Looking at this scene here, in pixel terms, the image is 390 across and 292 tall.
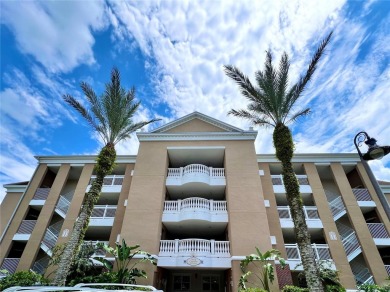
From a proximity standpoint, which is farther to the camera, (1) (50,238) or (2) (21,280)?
(1) (50,238)

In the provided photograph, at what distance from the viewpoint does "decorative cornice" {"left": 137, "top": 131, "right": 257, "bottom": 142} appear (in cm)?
1977

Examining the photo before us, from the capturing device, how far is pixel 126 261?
14773 mm

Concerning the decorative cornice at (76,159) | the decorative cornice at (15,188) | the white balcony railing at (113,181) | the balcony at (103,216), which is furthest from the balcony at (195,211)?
the decorative cornice at (15,188)

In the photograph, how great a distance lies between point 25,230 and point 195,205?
1489cm

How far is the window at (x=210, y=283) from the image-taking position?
17.9 m

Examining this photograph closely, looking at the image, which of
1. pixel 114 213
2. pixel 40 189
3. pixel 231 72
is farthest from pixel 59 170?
pixel 231 72

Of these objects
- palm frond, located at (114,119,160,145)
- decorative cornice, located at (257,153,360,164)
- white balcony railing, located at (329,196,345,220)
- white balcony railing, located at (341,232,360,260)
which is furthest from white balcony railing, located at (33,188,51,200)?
white balcony railing, located at (341,232,360,260)

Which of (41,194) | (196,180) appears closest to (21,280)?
(41,194)

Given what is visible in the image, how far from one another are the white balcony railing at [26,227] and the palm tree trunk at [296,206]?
67.9ft

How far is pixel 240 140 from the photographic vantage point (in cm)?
1978

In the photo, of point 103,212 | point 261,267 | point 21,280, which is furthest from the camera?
point 103,212

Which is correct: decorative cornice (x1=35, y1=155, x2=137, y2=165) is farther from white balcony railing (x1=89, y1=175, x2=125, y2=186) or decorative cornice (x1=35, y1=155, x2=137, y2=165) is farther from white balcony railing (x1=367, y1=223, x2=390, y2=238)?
white balcony railing (x1=367, y1=223, x2=390, y2=238)

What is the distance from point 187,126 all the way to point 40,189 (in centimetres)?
1510

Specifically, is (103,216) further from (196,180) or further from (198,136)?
(198,136)
